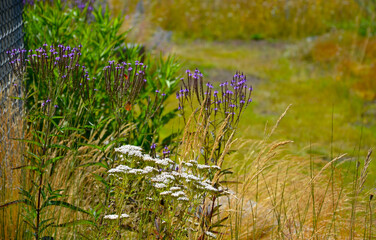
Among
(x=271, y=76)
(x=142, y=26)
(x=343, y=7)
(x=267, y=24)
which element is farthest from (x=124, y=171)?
(x=343, y=7)

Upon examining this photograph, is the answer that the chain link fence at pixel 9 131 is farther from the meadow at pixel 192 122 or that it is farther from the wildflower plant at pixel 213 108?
the wildflower plant at pixel 213 108

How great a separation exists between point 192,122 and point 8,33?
169 cm

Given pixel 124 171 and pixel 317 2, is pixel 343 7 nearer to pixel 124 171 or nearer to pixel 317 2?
pixel 317 2

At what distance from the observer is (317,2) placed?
45.7ft

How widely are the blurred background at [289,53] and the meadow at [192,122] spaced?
0.13 ft

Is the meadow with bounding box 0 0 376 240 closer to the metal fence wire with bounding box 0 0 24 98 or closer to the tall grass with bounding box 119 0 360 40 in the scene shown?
the tall grass with bounding box 119 0 360 40

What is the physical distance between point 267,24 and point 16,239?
34.5 feet

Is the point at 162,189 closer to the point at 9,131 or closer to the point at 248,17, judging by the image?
the point at 9,131

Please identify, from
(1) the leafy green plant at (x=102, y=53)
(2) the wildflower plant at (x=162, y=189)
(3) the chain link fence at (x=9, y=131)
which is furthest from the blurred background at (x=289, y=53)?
(2) the wildflower plant at (x=162, y=189)

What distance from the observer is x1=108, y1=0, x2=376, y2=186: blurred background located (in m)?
7.19

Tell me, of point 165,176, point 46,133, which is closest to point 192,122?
point 165,176

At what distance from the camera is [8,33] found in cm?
401

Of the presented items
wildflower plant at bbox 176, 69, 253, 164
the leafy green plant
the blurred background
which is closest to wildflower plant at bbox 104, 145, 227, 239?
wildflower plant at bbox 176, 69, 253, 164

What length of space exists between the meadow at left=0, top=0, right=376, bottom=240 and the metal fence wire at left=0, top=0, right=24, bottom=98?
0.16 meters
